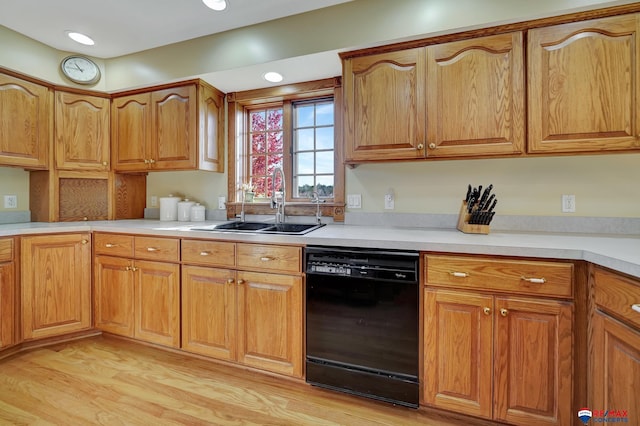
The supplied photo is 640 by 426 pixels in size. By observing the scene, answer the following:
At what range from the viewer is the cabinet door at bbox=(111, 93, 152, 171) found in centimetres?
251

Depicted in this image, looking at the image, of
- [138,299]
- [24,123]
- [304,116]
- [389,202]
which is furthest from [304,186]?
[24,123]

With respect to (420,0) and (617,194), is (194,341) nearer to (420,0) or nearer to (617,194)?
(420,0)

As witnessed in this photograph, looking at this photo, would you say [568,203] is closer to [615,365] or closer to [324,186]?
[615,365]

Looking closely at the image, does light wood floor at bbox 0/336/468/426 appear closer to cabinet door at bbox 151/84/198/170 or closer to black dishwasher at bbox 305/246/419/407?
black dishwasher at bbox 305/246/419/407

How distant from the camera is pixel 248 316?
1.80m

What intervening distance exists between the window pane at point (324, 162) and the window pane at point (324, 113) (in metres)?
0.25

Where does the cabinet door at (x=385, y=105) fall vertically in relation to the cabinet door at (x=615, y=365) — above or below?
above

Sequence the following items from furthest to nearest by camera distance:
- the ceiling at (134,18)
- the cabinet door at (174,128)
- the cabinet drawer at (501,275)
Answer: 1. the cabinet door at (174,128)
2. the ceiling at (134,18)
3. the cabinet drawer at (501,275)

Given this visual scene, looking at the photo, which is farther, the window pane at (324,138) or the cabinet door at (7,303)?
the window pane at (324,138)

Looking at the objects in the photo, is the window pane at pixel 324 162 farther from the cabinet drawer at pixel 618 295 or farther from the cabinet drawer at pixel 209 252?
the cabinet drawer at pixel 618 295

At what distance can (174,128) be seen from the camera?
241 centimetres

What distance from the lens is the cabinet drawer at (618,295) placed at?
1.01 metres

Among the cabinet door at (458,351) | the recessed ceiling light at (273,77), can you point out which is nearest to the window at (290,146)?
the recessed ceiling light at (273,77)

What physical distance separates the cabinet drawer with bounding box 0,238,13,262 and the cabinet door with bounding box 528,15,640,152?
3.30m
